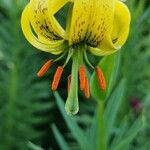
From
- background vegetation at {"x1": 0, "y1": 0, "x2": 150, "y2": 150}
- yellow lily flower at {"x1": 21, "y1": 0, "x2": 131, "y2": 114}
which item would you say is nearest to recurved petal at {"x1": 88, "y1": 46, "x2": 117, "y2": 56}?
yellow lily flower at {"x1": 21, "y1": 0, "x2": 131, "y2": 114}

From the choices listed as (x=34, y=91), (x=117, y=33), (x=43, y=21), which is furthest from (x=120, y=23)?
(x=34, y=91)

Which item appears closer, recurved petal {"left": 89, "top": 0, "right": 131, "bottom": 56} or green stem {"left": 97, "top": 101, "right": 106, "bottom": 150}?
recurved petal {"left": 89, "top": 0, "right": 131, "bottom": 56}

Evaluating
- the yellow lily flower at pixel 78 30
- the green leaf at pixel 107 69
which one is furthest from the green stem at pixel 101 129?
the yellow lily flower at pixel 78 30

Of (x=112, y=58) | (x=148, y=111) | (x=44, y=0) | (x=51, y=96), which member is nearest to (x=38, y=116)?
(x=51, y=96)

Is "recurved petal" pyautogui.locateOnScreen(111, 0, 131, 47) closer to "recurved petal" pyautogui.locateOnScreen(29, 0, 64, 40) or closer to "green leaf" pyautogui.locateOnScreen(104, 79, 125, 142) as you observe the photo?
"recurved petal" pyautogui.locateOnScreen(29, 0, 64, 40)

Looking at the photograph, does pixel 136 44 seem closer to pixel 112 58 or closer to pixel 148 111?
pixel 148 111

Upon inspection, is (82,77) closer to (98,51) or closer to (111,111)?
(98,51)

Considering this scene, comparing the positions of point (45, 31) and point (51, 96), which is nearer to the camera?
point (45, 31)
